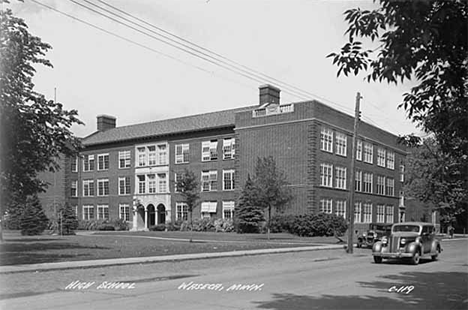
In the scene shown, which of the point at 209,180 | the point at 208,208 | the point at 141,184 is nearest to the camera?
the point at 208,208

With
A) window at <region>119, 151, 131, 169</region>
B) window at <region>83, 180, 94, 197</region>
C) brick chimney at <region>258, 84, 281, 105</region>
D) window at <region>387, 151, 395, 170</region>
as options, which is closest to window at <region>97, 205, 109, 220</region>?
window at <region>83, 180, 94, 197</region>

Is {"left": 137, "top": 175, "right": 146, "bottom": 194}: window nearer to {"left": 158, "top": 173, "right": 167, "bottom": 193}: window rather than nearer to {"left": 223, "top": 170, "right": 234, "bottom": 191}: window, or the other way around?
{"left": 158, "top": 173, "right": 167, "bottom": 193}: window

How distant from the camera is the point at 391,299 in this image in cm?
1201

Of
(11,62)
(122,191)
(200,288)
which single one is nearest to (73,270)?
(200,288)

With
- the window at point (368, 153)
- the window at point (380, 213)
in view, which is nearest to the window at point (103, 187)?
the window at point (368, 153)

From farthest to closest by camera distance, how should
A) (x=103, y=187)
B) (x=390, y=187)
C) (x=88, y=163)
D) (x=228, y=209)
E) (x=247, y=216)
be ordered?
(x=88, y=163) < (x=103, y=187) < (x=390, y=187) < (x=228, y=209) < (x=247, y=216)

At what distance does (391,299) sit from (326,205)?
42.8 metres

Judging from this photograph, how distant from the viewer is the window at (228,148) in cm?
6053

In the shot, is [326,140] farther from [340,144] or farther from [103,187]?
[103,187]

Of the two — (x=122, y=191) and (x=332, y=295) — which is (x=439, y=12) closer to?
(x=332, y=295)

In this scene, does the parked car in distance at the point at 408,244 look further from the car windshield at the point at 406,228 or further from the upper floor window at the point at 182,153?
the upper floor window at the point at 182,153

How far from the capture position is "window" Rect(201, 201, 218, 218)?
61.4 metres

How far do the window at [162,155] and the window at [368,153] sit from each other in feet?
77.1

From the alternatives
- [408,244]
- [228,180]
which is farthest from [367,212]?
[408,244]
